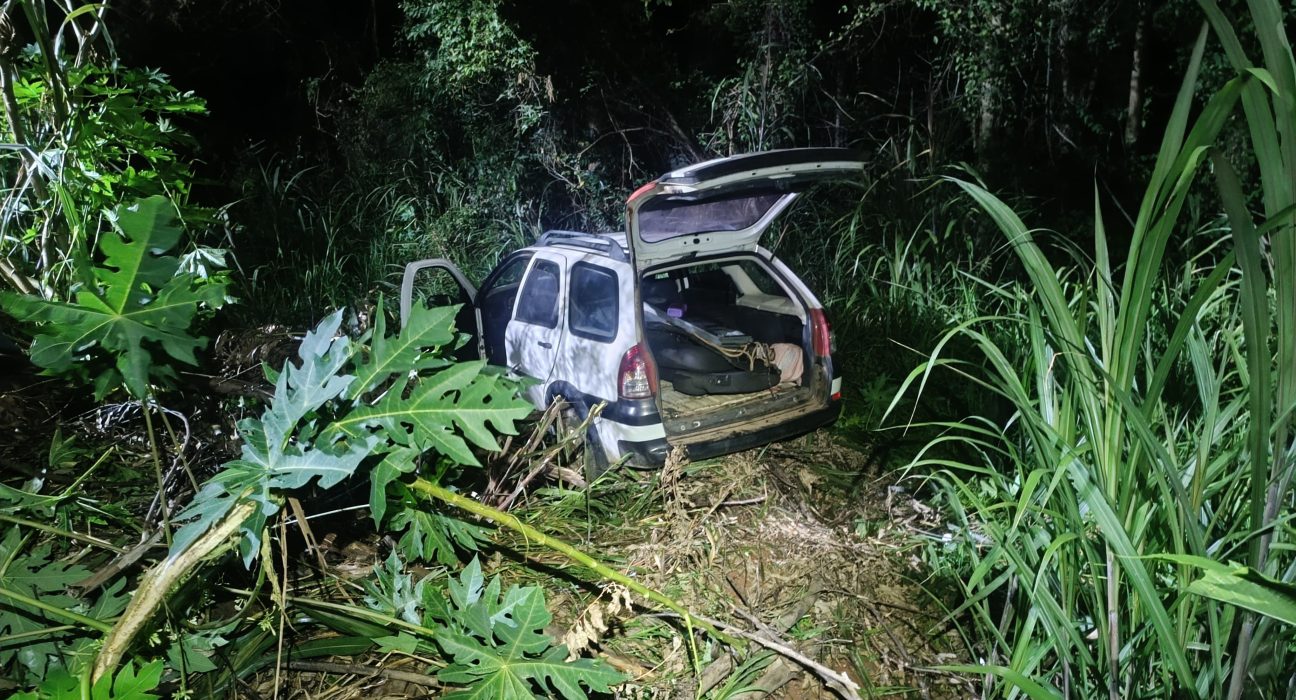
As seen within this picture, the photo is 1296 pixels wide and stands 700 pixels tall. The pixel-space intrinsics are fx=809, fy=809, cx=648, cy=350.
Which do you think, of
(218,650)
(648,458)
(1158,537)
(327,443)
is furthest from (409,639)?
(1158,537)

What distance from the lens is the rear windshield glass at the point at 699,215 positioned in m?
3.86

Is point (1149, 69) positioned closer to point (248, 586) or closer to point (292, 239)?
point (292, 239)

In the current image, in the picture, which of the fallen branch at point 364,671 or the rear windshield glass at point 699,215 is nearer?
the fallen branch at point 364,671

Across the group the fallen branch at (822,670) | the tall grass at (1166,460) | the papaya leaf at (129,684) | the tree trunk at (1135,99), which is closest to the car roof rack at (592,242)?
the fallen branch at (822,670)

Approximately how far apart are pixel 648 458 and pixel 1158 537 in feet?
7.35

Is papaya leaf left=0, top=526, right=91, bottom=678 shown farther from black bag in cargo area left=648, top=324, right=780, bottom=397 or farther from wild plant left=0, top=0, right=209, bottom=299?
black bag in cargo area left=648, top=324, right=780, bottom=397

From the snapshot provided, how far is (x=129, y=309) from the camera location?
1849 millimetres

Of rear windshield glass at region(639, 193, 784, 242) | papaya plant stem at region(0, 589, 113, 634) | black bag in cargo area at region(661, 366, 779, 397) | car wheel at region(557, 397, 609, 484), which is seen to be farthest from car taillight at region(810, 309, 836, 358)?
papaya plant stem at region(0, 589, 113, 634)

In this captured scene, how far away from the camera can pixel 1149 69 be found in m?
9.79

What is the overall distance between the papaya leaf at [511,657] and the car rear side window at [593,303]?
6.10 feet

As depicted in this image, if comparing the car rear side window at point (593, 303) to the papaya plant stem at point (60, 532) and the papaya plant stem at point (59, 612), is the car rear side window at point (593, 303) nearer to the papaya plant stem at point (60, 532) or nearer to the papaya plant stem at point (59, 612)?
the papaya plant stem at point (60, 532)

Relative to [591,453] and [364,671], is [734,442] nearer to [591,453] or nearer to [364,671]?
[591,453]

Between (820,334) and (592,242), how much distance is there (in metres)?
1.30

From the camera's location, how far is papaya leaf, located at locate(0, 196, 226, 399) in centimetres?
177
